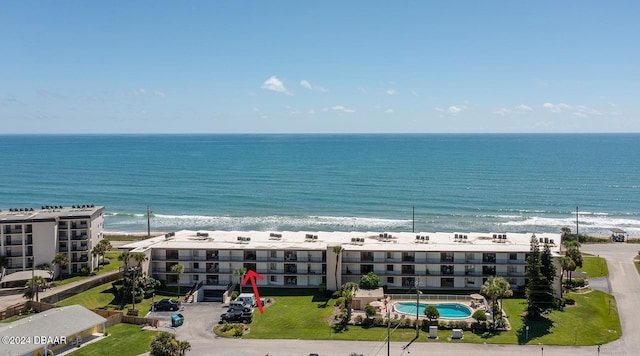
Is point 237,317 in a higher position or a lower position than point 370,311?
lower

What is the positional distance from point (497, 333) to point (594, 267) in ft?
101

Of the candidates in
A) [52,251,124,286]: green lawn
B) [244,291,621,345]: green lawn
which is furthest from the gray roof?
[52,251,124,286]: green lawn

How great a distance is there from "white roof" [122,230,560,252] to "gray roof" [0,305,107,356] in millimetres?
15246

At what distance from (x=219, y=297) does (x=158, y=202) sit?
247ft

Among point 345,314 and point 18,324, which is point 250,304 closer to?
point 345,314

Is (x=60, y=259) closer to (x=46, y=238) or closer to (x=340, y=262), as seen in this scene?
(x=46, y=238)

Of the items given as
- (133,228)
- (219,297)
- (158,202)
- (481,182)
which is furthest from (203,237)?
(481,182)

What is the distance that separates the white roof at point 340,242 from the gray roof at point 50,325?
15.2m

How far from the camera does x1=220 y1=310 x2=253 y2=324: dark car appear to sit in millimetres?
51875

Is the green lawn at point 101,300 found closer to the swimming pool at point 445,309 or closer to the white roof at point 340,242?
the white roof at point 340,242

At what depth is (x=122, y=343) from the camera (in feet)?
149

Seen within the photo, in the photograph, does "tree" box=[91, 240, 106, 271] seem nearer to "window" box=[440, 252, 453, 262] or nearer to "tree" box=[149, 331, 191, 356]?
"tree" box=[149, 331, 191, 356]

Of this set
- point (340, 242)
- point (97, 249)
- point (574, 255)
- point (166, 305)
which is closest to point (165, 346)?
point (166, 305)

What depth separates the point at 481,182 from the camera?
154375 millimetres
